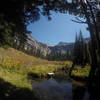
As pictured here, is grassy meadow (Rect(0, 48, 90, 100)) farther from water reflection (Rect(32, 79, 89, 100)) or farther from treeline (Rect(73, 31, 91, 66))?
treeline (Rect(73, 31, 91, 66))

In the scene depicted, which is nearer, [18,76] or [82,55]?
[18,76]

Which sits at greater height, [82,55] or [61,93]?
[82,55]

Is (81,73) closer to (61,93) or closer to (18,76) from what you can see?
(61,93)

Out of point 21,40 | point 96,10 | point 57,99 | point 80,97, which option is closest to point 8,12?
point 21,40

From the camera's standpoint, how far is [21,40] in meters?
4.82

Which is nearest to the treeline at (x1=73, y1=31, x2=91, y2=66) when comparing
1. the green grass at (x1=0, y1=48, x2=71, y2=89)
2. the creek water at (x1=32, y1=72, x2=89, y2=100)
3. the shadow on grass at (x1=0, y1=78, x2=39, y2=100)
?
the green grass at (x1=0, y1=48, x2=71, y2=89)

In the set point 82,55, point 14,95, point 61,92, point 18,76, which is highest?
point 82,55

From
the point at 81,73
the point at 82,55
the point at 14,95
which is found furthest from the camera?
the point at 82,55

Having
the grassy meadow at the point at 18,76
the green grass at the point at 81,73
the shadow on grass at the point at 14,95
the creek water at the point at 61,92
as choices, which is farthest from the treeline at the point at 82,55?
the shadow on grass at the point at 14,95

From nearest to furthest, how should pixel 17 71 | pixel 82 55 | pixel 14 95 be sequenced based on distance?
1. pixel 14 95
2. pixel 17 71
3. pixel 82 55

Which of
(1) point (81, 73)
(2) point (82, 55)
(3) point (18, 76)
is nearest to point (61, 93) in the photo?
(3) point (18, 76)

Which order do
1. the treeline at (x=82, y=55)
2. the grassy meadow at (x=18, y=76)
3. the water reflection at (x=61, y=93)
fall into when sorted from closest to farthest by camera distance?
the grassy meadow at (x=18, y=76), the water reflection at (x=61, y=93), the treeline at (x=82, y=55)

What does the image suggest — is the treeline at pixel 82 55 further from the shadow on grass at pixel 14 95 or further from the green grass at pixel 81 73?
the shadow on grass at pixel 14 95

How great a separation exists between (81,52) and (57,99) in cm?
1236
